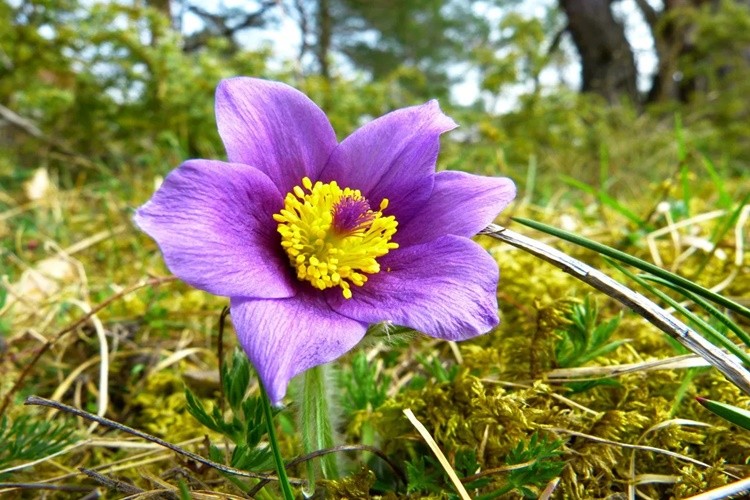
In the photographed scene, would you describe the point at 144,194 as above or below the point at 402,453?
below

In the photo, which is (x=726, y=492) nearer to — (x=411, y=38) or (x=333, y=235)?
(x=333, y=235)

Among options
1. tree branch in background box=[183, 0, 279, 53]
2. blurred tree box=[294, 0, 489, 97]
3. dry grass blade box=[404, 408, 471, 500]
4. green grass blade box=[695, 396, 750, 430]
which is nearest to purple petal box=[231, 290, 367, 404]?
dry grass blade box=[404, 408, 471, 500]

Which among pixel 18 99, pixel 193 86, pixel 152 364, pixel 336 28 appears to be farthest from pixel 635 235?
pixel 336 28

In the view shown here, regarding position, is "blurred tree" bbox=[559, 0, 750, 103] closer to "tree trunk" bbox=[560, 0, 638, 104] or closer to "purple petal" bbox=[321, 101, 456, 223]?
"tree trunk" bbox=[560, 0, 638, 104]

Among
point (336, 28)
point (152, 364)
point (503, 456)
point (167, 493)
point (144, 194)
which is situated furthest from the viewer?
point (336, 28)

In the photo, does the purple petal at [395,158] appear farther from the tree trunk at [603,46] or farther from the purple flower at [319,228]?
the tree trunk at [603,46]

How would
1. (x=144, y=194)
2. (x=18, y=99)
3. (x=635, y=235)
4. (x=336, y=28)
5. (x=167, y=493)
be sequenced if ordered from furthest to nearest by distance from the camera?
(x=336, y=28) < (x=18, y=99) < (x=144, y=194) < (x=635, y=235) < (x=167, y=493)

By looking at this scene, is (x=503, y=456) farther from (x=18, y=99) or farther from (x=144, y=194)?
(x=18, y=99)
